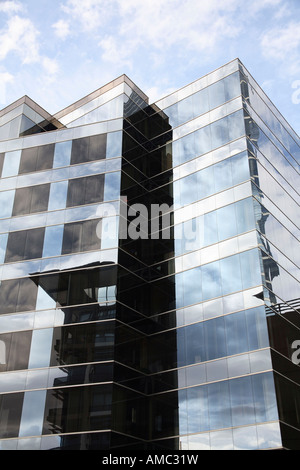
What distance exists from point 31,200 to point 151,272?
1012 cm

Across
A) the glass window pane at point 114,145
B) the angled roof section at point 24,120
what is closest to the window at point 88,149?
the glass window pane at point 114,145

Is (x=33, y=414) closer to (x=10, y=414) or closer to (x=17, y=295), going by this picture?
(x=10, y=414)

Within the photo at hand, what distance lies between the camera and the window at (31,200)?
36.1 m

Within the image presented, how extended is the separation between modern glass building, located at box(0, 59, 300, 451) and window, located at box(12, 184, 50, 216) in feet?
0.46

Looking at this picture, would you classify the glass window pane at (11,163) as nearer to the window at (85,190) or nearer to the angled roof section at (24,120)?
the angled roof section at (24,120)

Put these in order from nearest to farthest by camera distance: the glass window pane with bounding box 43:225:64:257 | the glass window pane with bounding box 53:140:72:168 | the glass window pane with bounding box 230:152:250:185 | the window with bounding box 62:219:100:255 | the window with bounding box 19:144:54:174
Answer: the glass window pane with bounding box 230:152:250:185 < the window with bounding box 62:219:100:255 < the glass window pane with bounding box 43:225:64:257 < the glass window pane with bounding box 53:140:72:168 < the window with bounding box 19:144:54:174

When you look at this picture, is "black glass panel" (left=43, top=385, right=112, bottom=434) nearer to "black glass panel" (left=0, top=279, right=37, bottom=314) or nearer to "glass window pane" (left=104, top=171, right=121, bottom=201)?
"black glass panel" (left=0, top=279, right=37, bottom=314)

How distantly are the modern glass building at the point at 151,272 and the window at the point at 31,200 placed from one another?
0.14m

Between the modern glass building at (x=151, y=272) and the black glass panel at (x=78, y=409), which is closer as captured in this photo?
the black glass panel at (x=78, y=409)

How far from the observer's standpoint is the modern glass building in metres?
27.6

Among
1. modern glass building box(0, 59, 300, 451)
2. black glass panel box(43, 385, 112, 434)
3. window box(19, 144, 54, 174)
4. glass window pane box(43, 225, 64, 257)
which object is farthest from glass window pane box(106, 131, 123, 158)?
black glass panel box(43, 385, 112, 434)

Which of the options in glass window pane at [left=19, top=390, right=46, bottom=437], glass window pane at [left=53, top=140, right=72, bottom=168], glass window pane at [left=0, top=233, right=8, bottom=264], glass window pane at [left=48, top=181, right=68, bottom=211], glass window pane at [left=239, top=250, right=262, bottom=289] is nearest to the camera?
glass window pane at [left=19, top=390, right=46, bottom=437]


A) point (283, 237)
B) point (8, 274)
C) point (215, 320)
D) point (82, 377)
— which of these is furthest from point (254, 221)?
point (8, 274)

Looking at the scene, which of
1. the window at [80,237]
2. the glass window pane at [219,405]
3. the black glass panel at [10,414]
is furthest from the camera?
the window at [80,237]
